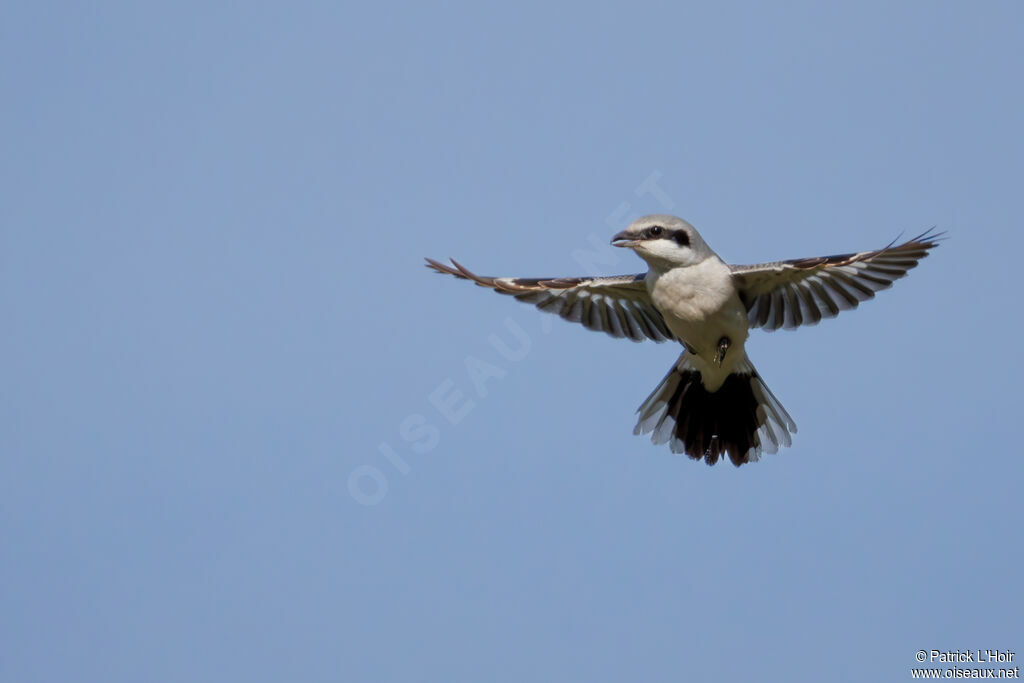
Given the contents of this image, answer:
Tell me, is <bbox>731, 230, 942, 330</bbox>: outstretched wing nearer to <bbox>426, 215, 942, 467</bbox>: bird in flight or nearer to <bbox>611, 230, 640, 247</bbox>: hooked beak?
<bbox>426, 215, 942, 467</bbox>: bird in flight

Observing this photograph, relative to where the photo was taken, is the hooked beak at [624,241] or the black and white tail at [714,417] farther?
the black and white tail at [714,417]

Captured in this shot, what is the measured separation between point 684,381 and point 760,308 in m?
1.27

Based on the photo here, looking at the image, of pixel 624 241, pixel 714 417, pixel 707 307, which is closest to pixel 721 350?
pixel 707 307

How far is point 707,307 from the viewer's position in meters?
10.9

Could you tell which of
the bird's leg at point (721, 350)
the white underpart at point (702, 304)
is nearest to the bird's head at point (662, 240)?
the white underpart at point (702, 304)

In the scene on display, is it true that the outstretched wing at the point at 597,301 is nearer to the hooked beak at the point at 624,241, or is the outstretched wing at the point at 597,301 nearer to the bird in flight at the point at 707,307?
the bird in flight at the point at 707,307

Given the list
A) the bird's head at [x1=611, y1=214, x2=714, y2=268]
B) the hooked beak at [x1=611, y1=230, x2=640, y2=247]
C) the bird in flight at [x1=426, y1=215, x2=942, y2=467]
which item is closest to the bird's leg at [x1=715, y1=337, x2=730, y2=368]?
the bird in flight at [x1=426, y1=215, x2=942, y2=467]

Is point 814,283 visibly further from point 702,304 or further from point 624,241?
point 624,241

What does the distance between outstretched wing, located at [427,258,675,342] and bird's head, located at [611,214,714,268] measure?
1121mm

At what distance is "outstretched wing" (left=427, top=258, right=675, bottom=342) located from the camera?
1218cm

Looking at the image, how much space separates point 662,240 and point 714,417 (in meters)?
2.35

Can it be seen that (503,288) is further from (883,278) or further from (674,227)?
(883,278)

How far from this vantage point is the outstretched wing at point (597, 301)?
12180mm

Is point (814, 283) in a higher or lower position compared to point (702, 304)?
higher
